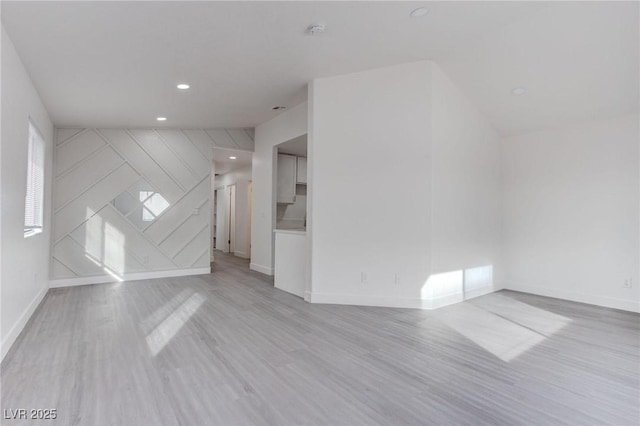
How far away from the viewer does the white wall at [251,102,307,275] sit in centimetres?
586

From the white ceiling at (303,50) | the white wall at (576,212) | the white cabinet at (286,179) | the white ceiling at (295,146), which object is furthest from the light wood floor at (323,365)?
the white cabinet at (286,179)

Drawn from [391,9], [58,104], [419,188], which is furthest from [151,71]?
[419,188]

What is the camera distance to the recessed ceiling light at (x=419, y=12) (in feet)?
9.26

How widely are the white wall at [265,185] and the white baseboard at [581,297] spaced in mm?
4197

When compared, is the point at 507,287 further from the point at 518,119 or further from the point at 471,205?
the point at 518,119

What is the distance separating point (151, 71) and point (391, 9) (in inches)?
101

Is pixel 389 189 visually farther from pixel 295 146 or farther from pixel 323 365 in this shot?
pixel 295 146

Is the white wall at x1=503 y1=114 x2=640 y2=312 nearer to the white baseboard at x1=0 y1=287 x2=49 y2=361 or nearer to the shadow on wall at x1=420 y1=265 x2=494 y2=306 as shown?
the shadow on wall at x1=420 y1=265 x2=494 y2=306

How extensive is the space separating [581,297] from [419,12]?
14.2 feet

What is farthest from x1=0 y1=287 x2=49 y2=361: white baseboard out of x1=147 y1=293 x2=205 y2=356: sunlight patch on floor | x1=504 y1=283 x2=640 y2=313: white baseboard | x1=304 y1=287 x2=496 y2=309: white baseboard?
x1=504 y1=283 x2=640 y2=313: white baseboard

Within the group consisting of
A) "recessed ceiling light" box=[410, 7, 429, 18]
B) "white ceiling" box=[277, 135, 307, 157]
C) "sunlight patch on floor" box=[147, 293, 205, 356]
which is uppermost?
"recessed ceiling light" box=[410, 7, 429, 18]

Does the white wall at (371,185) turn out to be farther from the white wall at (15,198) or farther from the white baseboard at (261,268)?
the white wall at (15,198)

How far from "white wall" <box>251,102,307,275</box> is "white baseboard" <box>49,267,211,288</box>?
111 centimetres

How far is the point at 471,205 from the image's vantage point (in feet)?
→ 15.1
